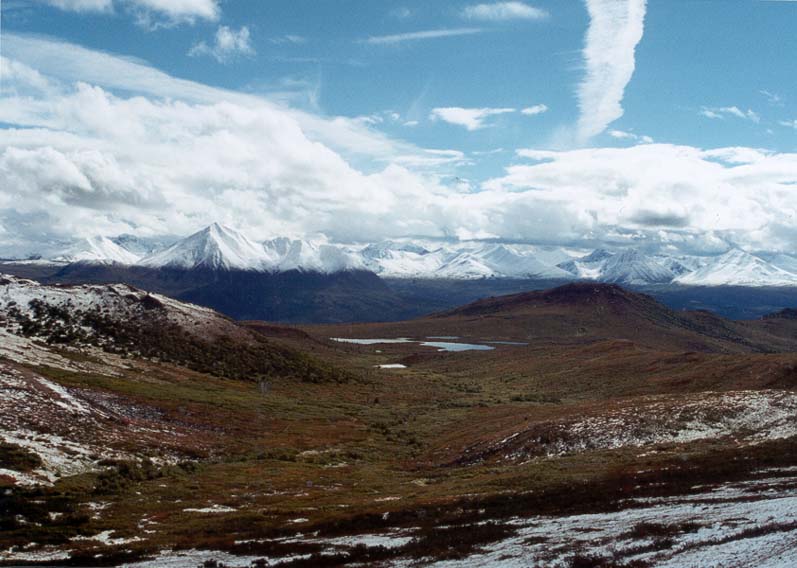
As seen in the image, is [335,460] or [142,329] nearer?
[335,460]

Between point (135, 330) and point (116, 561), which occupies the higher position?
point (135, 330)

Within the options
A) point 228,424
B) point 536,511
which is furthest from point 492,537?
point 228,424

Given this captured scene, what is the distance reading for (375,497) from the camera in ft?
155

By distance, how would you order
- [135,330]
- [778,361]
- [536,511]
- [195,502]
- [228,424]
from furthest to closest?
[135,330] < [778,361] < [228,424] < [195,502] < [536,511]

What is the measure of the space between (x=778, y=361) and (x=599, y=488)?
77709mm

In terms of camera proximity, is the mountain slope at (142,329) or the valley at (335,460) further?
the mountain slope at (142,329)

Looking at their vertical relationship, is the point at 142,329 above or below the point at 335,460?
above

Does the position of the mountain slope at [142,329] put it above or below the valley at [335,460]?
above

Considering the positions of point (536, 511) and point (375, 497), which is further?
point (375, 497)

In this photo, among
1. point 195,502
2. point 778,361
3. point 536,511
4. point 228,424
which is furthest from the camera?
point 778,361

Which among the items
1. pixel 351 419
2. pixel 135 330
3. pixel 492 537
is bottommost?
pixel 351 419

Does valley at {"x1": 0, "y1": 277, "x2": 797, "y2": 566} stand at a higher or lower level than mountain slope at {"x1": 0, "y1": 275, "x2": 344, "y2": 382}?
lower

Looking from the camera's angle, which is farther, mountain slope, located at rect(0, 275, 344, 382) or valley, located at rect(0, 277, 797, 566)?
mountain slope, located at rect(0, 275, 344, 382)

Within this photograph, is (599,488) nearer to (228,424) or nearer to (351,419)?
(228,424)
